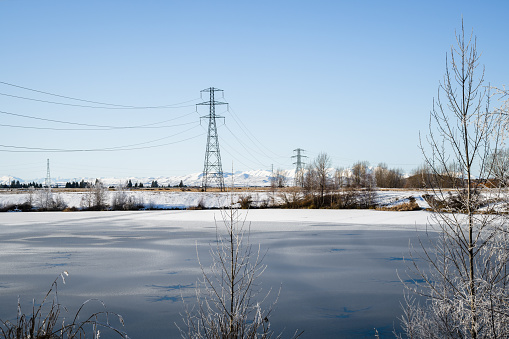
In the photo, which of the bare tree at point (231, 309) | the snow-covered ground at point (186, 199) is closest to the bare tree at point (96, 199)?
the snow-covered ground at point (186, 199)

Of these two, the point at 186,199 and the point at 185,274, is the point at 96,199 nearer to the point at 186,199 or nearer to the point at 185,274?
the point at 186,199

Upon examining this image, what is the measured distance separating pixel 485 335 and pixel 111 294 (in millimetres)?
6866

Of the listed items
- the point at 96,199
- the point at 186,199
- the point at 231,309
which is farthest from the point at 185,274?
the point at 186,199

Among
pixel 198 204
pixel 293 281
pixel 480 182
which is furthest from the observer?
pixel 198 204

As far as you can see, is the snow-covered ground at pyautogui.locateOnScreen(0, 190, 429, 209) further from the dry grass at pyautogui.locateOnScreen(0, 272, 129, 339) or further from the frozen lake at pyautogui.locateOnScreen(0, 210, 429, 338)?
the dry grass at pyautogui.locateOnScreen(0, 272, 129, 339)

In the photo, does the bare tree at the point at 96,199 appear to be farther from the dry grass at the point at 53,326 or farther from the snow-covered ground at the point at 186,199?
the dry grass at the point at 53,326

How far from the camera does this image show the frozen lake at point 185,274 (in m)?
7.14

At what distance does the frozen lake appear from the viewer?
7.14m

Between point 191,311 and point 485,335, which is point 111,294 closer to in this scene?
point 191,311

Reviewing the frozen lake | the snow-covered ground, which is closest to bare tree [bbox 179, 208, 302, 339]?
the frozen lake

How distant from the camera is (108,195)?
39.2 m

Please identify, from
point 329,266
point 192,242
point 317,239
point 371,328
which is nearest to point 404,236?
point 317,239

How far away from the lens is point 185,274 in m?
10.1

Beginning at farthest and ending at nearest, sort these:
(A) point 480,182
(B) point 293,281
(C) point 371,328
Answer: (B) point 293,281 < (C) point 371,328 < (A) point 480,182
